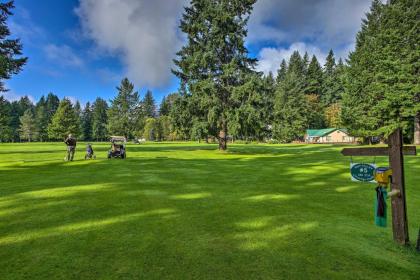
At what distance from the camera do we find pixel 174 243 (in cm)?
517

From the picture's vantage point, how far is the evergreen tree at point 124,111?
89500 millimetres

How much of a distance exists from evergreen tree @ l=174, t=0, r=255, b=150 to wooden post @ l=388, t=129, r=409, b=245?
26.1m

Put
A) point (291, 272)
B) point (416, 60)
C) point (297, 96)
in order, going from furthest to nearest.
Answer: point (297, 96) → point (416, 60) → point (291, 272)

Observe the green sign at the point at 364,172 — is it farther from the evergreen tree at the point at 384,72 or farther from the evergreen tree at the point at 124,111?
the evergreen tree at the point at 124,111

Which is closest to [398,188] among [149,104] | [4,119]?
[4,119]

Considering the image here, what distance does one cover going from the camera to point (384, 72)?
130 ft

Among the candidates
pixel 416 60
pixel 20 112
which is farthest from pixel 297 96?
pixel 20 112

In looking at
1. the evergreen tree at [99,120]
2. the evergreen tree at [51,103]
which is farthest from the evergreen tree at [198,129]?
the evergreen tree at [51,103]

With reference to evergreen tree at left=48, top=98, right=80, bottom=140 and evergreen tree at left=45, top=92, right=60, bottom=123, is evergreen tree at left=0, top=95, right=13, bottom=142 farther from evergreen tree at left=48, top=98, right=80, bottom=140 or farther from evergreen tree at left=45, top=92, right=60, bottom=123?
evergreen tree at left=45, top=92, right=60, bottom=123

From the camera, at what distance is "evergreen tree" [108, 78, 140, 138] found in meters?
89.5

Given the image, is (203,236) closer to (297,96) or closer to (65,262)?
(65,262)

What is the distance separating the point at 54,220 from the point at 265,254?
485cm

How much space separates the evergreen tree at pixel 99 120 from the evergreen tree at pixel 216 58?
3299 inches

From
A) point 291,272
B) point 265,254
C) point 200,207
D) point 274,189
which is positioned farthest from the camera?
point 274,189
